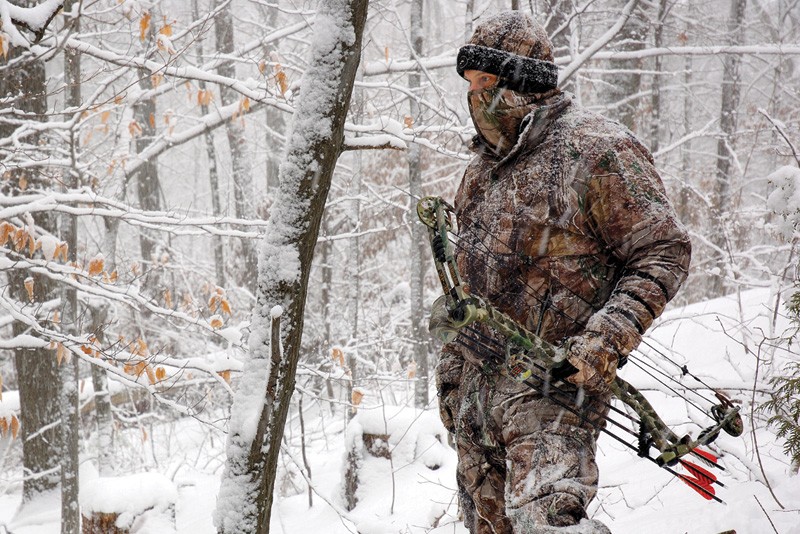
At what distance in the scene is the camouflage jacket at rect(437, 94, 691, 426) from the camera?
2.09 meters

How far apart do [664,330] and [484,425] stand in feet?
19.5

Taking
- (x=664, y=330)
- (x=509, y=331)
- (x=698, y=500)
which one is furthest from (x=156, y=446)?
(x=509, y=331)

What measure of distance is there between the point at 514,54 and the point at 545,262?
78 cm

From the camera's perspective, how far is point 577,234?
224 centimetres

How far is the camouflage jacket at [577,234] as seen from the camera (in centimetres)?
209

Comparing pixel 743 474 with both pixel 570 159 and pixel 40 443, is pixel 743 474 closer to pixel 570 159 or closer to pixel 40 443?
pixel 570 159

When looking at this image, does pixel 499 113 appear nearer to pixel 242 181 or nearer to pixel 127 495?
pixel 127 495

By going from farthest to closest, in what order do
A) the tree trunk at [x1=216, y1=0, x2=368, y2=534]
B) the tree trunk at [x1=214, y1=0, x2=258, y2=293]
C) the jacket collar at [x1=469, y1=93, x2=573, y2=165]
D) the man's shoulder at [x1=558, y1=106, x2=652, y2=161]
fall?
the tree trunk at [x1=214, y1=0, x2=258, y2=293] → the tree trunk at [x1=216, y1=0, x2=368, y2=534] → the jacket collar at [x1=469, y1=93, x2=573, y2=165] → the man's shoulder at [x1=558, y1=106, x2=652, y2=161]

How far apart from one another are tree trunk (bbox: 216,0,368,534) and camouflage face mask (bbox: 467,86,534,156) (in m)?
0.54

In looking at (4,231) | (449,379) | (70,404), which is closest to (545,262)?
(449,379)

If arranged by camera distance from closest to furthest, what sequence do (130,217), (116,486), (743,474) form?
1. (743,474)
2. (130,217)
3. (116,486)

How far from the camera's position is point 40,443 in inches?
287

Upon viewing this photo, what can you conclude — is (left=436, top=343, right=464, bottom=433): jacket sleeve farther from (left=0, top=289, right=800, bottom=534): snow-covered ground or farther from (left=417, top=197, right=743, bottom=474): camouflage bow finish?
(left=0, top=289, right=800, bottom=534): snow-covered ground

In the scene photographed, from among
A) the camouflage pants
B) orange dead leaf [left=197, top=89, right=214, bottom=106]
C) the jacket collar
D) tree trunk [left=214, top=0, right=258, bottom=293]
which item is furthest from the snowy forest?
the camouflage pants
